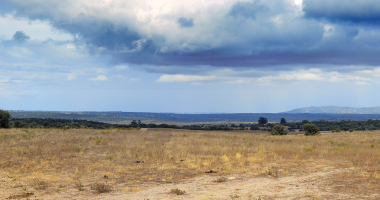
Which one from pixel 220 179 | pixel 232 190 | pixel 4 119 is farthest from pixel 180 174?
pixel 4 119

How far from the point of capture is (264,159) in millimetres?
19297

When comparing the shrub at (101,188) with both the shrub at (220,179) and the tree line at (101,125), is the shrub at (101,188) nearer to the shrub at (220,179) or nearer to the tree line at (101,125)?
the shrub at (220,179)

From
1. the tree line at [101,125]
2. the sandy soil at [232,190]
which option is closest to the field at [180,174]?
the sandy soil at [232,190]

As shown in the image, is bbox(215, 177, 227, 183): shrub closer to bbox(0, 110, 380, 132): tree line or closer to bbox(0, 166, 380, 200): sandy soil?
bbox(0, 166, 380, 200): sandy soil

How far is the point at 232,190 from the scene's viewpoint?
11414mm

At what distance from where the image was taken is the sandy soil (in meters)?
10.3

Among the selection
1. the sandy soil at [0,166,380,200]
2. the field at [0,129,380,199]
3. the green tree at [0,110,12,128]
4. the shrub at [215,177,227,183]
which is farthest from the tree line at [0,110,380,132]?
the shrub at [215,177,227,183]

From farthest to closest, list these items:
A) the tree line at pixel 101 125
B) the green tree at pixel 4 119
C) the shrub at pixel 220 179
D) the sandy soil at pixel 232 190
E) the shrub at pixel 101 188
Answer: the tree line at pixel 101 125 → the green tree at pixel 4 119 → the shrub at pixel 220 179 → the shrub at pixel 101 188 → the sandy soil at pixel 232 190

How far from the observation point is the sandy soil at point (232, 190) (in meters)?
10.3

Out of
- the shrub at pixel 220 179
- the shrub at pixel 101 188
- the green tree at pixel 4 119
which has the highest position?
the green tree at pixel 4 119

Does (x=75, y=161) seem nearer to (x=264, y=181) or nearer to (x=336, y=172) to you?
(x=264, y=181)

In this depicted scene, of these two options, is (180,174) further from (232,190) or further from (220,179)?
(232,190)

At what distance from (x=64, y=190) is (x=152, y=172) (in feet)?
16.9

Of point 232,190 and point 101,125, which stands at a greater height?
point 232,190
